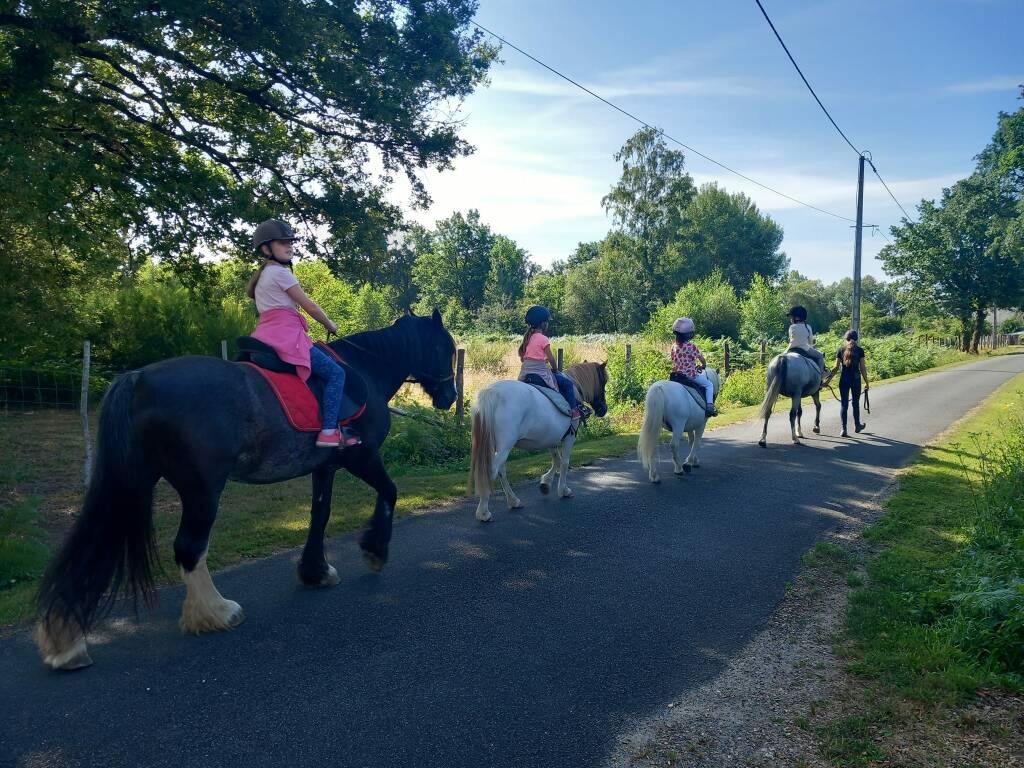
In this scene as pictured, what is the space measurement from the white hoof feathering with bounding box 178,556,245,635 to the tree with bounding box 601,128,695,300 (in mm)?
53410

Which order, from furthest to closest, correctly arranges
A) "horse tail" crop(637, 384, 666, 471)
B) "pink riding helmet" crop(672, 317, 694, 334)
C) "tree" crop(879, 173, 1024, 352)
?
1. "tree" crop(879, 173, 1024, 352)
2. "pink riding helmet" crop(672, 317, 694, 334)
3. "horse tail" crop(637, 384, 666, 471)

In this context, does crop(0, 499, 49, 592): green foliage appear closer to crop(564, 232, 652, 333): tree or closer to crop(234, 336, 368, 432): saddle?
crop(234, 336, 368, 432): saddle

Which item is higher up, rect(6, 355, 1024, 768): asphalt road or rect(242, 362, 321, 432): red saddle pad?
rect(242, 362, 321, 432): red saddle pad

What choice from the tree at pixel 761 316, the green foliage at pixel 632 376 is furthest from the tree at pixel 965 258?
the green foliage at pixel 632 376

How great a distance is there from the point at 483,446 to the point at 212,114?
8908 millimetres

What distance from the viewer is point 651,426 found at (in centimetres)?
932

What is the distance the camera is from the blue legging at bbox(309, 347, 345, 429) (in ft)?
16.4

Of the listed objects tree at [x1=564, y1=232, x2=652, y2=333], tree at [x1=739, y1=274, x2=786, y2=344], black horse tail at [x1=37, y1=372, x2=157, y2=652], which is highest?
tree at [x1=564, y1=232, x2=652, y2=333]

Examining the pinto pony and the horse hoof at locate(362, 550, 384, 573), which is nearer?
the pinto pony

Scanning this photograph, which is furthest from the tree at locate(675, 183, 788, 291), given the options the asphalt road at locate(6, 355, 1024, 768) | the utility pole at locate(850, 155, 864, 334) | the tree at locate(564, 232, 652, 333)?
the asphalt road at locate(6, 355, 1024, 768)

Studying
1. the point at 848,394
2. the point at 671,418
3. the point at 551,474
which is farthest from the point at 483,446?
the point at 848,394

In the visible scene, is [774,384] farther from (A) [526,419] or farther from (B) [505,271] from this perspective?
(B) [505,271]

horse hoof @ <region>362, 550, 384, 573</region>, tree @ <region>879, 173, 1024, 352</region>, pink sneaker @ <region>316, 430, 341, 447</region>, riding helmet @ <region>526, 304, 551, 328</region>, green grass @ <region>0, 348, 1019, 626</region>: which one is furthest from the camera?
tree @ <region>879, 173, 1024, 352</region>

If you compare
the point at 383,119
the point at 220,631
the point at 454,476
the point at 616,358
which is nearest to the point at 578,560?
the point at 220,631
